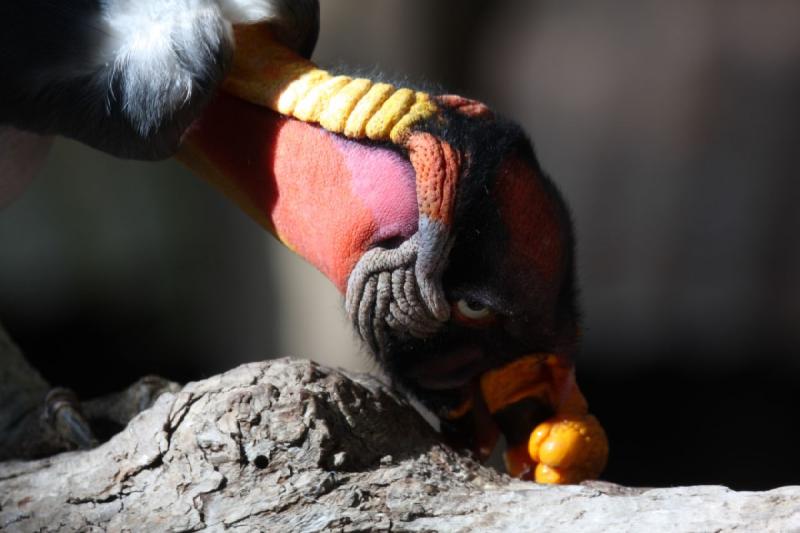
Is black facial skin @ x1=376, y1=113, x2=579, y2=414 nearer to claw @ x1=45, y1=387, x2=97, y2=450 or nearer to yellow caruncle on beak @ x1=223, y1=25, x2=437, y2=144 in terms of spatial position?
yellow caruncle on beak @ x1=223, y1=25, x2=437, y2=144

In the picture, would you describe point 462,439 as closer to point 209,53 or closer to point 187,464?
point 187,464

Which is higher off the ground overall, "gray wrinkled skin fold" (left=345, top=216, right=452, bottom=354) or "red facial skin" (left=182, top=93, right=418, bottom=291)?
"red facial skin" (left=182, top=93, right=418, bottom=291)

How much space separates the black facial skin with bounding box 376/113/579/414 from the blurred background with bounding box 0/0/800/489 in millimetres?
2138

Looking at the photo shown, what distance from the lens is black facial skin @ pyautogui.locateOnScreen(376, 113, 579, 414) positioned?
164cm

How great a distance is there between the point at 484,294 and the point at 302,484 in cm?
40

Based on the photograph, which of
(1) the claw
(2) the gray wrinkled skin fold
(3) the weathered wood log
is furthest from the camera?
(1) the claw

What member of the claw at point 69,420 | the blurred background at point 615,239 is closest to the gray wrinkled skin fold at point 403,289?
the claw at point 69,420

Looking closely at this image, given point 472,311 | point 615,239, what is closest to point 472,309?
point 472,311

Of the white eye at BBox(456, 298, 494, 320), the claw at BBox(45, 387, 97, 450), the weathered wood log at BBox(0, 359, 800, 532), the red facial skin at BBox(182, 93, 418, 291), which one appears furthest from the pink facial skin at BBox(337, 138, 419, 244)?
the claw at BBox(45, 387, 97, 450)

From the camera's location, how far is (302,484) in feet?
4.89

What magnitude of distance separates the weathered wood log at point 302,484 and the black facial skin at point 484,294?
14 centimetres

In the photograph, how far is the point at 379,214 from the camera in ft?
5.41

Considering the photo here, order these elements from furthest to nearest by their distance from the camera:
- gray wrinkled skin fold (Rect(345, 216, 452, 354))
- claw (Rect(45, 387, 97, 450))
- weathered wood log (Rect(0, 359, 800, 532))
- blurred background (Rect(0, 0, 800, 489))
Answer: blurred background (Rect(0, 0, 800, 489)) → claw (Rect(45, 387, 97, 450)) → gray wrinkled skin fold (Rect(345, 216, 452, 354)) → weathered wood log (Rect(0, 359, 800, 532))

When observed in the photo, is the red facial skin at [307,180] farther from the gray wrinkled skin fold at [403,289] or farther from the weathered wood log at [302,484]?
the weathered wood log at [302,484]
